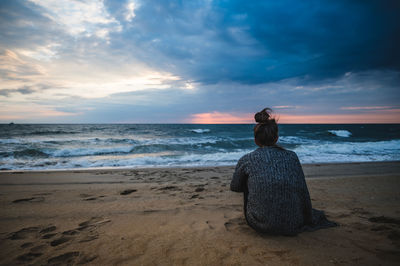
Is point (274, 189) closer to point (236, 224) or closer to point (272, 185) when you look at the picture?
point (272, 185)

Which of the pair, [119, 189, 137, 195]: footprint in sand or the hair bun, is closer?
the hair bun

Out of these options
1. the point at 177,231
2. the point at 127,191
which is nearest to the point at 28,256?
the point at 177,231

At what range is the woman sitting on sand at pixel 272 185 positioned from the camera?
1.95 m

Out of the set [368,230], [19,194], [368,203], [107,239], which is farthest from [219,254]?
[19,194]

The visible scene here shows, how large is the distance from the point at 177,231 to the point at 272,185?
1393 millimetres

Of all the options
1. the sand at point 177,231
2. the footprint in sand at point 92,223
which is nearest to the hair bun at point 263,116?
the sand at point 177,231

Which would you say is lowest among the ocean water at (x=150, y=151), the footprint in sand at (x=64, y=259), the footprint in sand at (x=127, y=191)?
the ocean water at (x=150, y=151)

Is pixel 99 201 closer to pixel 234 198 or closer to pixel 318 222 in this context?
pixel 234 198

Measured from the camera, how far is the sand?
189 cm

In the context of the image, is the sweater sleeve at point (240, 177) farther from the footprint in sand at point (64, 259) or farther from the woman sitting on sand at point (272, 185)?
the footprint in sand at point (64, 259)

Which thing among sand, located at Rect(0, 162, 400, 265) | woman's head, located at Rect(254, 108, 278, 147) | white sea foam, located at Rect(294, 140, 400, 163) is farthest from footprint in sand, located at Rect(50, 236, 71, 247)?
white sea foam, located at Rect(294, 140, 400, 163)

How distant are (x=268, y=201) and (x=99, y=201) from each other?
3.41 m

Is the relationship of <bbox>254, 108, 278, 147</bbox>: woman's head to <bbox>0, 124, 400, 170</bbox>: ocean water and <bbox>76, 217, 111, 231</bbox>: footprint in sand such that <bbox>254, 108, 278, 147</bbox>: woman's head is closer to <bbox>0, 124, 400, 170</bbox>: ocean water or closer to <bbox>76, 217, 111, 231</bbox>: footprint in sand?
<bbox>76, 217, 111, 231</bbox>: footprint in sand

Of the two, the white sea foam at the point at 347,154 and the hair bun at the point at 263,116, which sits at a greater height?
the hair bun at the point at 263,116
